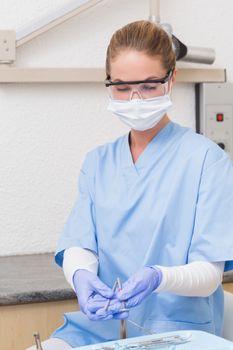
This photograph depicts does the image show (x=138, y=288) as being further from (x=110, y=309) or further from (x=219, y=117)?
(x=219, y=117)

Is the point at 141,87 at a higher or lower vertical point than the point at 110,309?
higher

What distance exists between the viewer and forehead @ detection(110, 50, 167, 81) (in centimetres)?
136

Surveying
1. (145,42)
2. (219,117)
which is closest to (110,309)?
(145,42)

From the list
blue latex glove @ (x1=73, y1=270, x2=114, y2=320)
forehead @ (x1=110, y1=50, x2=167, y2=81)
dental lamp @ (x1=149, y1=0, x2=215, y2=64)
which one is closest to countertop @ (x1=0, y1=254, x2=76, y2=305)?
blue latex glove @ (x1=73, y1=270, x2=114, y2=320)

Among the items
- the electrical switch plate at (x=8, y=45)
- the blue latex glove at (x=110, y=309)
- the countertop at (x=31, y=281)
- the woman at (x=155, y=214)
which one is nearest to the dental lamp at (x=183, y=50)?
the electrical switch plate at (x=8, y=45)

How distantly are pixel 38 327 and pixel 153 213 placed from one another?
44 cm

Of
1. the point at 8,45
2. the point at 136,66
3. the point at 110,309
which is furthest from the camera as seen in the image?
the point at 8,45

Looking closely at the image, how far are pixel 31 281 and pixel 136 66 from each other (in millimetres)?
618

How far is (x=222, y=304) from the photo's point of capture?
146 cm

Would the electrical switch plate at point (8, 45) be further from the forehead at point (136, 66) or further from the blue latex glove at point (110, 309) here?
the blue latex glove at point (110, 309)

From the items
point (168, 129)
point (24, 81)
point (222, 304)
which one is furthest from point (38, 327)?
point (24, 81)

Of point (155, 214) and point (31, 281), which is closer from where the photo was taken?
point (155, 214)

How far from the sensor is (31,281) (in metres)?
1.71

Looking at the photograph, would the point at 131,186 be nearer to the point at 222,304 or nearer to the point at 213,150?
the point at 213,150
